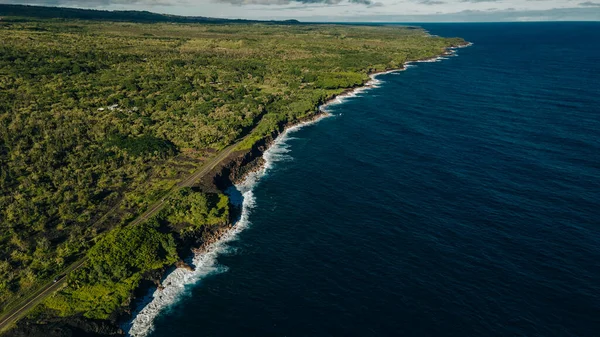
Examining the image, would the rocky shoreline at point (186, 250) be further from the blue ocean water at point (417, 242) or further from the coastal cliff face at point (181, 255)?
the blue ocean water at point (417, 242)

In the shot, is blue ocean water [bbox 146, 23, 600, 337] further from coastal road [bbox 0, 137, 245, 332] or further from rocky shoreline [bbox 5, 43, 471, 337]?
coastal road [bbox 0, 137, 245, 332]

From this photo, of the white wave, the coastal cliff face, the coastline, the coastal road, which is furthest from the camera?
the coastline

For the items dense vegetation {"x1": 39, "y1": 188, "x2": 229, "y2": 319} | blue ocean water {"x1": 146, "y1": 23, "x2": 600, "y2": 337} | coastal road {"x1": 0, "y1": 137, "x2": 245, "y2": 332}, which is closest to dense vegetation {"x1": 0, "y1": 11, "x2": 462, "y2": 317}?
dense vegetation {"x1": 39, "y1": 188, "x2": 229, "y2": 319}

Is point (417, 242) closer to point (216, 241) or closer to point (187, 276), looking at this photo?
point (216, 241)

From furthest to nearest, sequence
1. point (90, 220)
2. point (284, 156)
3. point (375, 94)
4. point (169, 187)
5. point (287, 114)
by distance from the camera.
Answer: point (375, 94) < point (287, 114) < point (284, 156) < point (169, 187) < point (90, 220)

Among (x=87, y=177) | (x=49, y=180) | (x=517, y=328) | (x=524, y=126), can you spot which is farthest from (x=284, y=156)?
(x=524, y=126)

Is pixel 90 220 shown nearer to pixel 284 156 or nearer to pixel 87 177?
pixel 87 177
